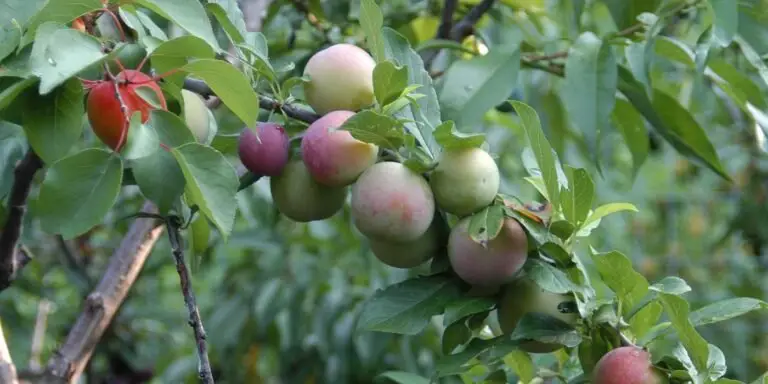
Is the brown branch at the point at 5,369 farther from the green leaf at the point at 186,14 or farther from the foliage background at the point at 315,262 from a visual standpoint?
the foliage background at the point at 315,262

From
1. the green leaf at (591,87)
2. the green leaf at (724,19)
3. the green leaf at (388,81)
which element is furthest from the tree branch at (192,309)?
the green leaf at (724,19)

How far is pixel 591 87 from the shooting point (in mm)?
896

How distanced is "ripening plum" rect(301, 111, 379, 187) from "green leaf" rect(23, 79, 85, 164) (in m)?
0.15

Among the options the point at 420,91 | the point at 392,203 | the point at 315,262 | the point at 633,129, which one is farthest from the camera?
the point at 315,262

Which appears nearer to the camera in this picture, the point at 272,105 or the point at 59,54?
the point at 59,54

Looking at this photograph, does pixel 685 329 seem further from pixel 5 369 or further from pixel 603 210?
pixel 5 369

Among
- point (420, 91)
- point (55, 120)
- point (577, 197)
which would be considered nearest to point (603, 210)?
point (577, 197)

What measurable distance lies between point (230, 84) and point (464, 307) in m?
0.22

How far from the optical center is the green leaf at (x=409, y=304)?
669 mm

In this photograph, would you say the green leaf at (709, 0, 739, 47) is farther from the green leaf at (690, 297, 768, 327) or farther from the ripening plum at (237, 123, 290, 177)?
the ripening plum at (237, 123, 290, 177)

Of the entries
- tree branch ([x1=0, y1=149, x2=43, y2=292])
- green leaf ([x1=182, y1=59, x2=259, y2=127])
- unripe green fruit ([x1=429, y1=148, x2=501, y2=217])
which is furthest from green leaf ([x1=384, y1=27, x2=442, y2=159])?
tree branch ([x1=0, y1=149, x2=43, y2=292])

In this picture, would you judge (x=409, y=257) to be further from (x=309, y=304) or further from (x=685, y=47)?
(x=309, y=304)

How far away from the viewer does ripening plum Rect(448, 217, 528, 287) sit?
2.07 ft

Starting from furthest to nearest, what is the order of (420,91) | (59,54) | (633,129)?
(633,129)
(420,91)
(59,54)
